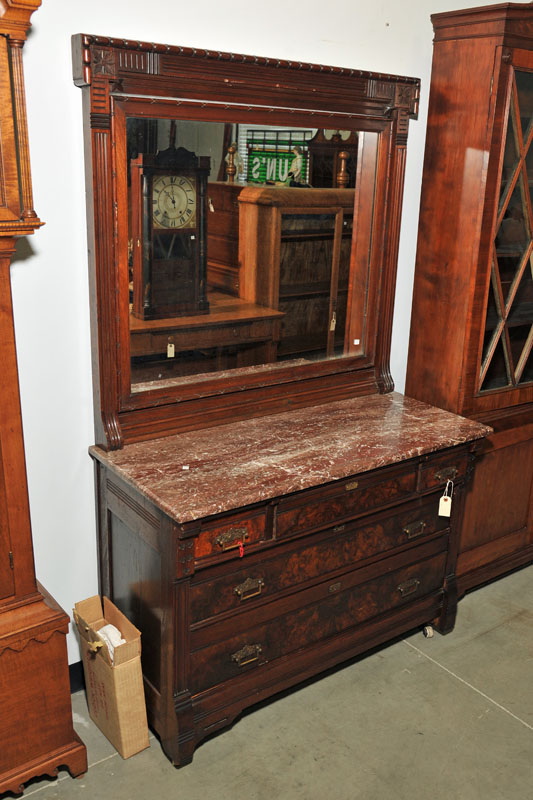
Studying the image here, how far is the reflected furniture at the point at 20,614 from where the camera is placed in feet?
6.16

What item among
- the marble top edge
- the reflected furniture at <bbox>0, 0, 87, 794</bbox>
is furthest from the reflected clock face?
the marble top edge

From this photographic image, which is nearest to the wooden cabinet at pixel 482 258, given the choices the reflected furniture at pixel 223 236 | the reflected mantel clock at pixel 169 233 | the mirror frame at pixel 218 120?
the mirror frame at pixel 218 120

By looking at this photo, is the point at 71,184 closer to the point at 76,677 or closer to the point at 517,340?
the point at 76,677

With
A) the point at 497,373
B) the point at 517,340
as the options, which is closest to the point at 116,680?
the point at 497,373

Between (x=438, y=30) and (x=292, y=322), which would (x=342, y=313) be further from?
(x=438, y=30)

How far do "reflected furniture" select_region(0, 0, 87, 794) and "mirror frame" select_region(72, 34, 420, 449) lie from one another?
1.25 feet

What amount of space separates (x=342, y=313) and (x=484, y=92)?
0.96 m

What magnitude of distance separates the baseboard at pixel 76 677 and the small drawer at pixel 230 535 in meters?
0.88

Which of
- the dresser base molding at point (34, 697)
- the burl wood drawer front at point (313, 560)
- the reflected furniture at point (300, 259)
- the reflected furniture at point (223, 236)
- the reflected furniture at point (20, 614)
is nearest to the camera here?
the reflected furniture at point (20, 614)

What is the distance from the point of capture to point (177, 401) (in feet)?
8.41

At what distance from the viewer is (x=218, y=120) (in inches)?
95.1

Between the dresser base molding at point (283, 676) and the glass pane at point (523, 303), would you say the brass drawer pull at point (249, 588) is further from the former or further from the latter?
the glass pane at point (523, 303)

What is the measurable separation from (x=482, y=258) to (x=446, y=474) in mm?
847

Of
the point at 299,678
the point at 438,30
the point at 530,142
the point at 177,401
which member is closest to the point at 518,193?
the point at 530,142
